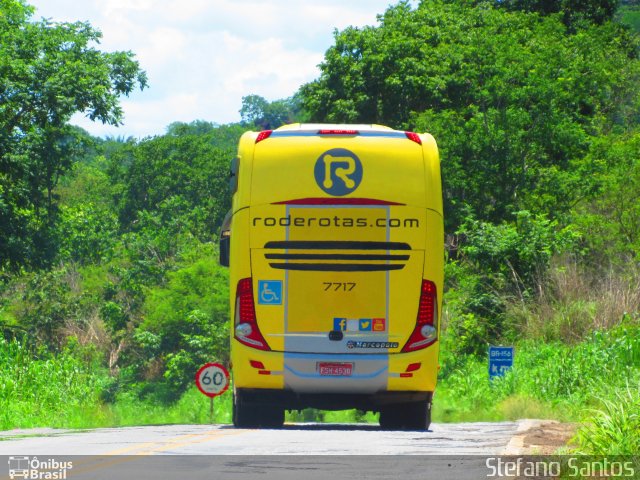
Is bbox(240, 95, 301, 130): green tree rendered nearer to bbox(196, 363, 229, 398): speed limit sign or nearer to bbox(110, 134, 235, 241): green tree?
bbox(110, 134, 235, 241): green tree

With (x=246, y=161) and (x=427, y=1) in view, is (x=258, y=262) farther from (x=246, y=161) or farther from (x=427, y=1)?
(x=427, y=1)

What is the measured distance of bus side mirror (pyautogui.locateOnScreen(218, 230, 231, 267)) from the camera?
16.0 meters

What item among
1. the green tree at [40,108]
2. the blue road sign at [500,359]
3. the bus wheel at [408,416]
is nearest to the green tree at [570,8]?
the green tree at [40,108]

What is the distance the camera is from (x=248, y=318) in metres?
15.1

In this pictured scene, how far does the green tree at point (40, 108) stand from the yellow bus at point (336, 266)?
2202 cm

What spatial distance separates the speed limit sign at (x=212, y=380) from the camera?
32938 mm

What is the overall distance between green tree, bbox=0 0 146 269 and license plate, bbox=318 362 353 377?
2248 centimetres

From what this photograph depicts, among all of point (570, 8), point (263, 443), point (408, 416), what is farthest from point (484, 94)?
point (263, 443)

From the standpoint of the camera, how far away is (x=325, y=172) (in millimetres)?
15000

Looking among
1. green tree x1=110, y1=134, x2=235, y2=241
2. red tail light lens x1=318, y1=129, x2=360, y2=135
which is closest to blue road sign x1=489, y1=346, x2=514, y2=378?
red tail light lens x1=318, y1=129, x2=360, y2=135

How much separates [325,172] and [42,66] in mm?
23257

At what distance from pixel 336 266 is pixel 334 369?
1.31m

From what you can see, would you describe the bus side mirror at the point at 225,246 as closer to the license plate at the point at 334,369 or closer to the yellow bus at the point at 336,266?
the yellow bus at the point at 336,266

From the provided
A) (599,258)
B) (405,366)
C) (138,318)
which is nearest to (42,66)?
(599,258)
